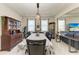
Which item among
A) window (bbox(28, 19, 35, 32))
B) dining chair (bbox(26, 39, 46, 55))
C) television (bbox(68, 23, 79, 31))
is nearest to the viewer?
dining chair (bbox(26, 39, 46, 55))

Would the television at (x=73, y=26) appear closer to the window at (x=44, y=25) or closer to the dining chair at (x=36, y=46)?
the window at (x=44, y=25)

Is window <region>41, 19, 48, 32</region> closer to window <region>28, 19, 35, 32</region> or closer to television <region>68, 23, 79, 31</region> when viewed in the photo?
window <region>28, 19, 35, 32</region>

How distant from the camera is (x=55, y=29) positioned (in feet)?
36.4

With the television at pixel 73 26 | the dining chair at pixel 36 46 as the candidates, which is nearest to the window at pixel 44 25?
the television at pixel 73 26

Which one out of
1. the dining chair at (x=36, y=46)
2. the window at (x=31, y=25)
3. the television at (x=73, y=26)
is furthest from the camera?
the window at (x=31, y=25)

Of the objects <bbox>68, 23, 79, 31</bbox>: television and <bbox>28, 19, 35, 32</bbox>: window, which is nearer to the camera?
<bbox>68, 23, 79, 31</bbox>: television

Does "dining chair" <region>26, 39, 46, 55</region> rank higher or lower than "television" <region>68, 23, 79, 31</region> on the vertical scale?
lower

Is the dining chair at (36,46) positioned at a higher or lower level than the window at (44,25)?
lower

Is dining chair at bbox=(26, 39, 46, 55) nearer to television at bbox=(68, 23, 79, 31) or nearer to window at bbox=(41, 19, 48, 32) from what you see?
television at bbox=(68, 23, 79, 31)

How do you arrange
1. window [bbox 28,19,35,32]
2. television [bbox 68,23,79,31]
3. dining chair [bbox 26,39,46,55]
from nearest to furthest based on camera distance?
dining chair [bbox 26,39,46,55], television [bbox 68,23,79,31], window [bbox 28,19,35,32]

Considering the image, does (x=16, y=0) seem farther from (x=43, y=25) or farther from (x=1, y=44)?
(x=43, y=25)

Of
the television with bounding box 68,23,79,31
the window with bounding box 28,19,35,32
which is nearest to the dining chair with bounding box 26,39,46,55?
the television with bounding box 68,23,79,31
